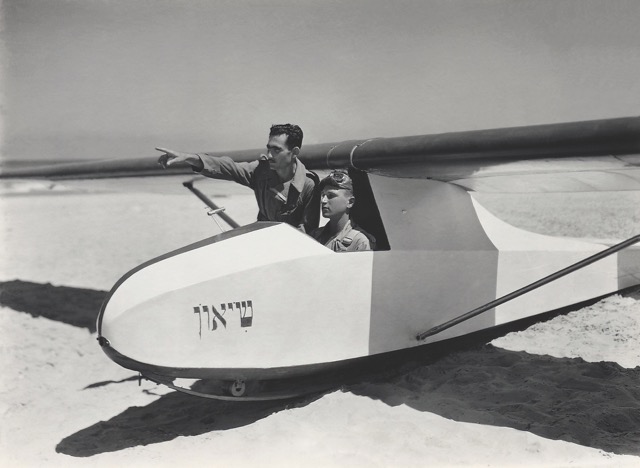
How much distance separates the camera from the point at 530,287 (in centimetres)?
439

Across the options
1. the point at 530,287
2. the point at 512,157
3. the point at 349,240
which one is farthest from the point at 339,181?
the point at 530,287

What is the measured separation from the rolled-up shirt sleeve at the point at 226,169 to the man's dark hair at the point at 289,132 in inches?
14.1

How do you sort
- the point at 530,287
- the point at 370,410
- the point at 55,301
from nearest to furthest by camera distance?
the point at 370,410 → the point at 530,287 → the point at 55,301

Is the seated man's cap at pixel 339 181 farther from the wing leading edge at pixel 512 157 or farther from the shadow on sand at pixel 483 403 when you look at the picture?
the shadow on sand at pixel 483 403

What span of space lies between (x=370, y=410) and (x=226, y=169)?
2030 millimetres

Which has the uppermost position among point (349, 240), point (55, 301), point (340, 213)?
point (340, 213)

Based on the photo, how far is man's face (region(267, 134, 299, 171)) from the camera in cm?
440

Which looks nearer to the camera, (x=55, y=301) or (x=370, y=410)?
(x=370, y=410)

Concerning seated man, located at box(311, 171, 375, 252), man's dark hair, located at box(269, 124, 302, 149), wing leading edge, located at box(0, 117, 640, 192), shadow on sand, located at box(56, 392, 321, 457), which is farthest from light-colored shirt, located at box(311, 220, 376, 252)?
shadow on sand, located at box(56, 392, 321, 457)

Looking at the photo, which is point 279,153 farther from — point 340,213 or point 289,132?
point 340,213

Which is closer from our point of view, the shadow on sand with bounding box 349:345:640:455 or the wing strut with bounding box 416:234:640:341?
the shadow on sand with bounding box 349:345:640:455

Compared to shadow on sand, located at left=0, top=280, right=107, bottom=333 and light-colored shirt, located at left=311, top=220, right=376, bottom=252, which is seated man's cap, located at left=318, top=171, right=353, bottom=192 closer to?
light-colored shirt, located at left=311, top=220, right=376, bottom=252

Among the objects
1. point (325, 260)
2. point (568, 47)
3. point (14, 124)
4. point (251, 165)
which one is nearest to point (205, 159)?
point (251, 165)

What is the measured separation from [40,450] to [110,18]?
341 cm
